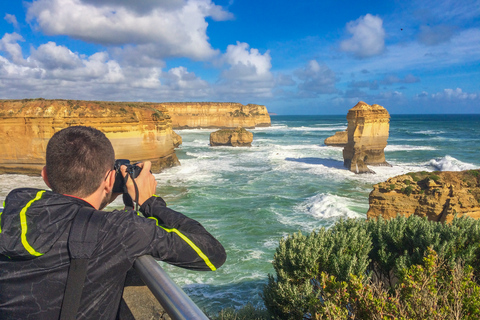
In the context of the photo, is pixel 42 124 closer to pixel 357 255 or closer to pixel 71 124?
pixel 71 124

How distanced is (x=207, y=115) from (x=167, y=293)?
91.0m

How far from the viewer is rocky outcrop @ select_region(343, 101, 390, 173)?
2561 centimetres

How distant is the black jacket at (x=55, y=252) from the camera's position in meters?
1.23

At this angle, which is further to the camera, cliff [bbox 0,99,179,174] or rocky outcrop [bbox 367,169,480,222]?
cliff [bbox 0,99,179,174]

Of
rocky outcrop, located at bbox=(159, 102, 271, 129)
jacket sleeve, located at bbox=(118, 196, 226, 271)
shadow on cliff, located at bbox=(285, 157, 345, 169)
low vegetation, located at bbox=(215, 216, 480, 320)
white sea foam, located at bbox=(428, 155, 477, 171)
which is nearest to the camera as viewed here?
jacket sleeve, located at bbox=(118, 196, 226, 271)

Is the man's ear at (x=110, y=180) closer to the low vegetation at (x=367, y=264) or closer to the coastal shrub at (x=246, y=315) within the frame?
the low vegetation at (x=367, y=264)

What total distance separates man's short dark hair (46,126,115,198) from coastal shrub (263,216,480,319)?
135 inches

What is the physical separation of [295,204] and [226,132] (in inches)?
1236

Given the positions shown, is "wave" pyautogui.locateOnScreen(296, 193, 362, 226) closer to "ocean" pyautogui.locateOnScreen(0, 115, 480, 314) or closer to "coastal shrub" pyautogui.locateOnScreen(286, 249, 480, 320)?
"ocean" pyautogui.locateOnScreen(0, 115, 480, 314)

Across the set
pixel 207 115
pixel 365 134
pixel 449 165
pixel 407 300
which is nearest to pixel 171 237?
pixel 407 300

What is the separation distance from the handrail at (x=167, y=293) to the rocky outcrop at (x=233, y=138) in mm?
43722

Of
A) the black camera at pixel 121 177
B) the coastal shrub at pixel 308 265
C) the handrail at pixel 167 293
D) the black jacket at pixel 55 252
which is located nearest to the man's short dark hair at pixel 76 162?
the black jacket at pixel 55 252

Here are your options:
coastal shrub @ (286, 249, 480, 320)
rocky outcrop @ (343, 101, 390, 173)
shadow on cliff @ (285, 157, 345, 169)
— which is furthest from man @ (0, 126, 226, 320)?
shadow on cliff @ (285, 157, 345, 169)

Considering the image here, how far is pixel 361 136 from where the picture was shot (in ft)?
84.9
